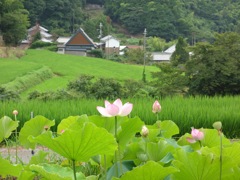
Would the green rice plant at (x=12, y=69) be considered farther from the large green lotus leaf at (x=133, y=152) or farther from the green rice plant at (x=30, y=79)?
the large green lotus leaf at (x=133, y=152)

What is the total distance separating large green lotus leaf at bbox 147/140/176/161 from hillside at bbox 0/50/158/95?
15.6m

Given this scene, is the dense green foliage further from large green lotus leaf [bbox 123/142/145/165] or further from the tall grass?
large green lotus leaf [bbox 123/142/145/165]

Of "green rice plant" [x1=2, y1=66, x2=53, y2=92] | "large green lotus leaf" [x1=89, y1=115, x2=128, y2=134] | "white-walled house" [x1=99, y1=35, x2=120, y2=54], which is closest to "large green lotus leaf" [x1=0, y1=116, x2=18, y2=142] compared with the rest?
"large green lotus leaf" [x1=89, y1=115, x2=128, y2=134]

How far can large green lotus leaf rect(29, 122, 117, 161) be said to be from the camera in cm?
79

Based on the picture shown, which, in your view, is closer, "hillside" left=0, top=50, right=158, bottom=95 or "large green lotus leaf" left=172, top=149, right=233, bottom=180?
"large green lotus leaf" left=172, top=149, right=233, bottom=180

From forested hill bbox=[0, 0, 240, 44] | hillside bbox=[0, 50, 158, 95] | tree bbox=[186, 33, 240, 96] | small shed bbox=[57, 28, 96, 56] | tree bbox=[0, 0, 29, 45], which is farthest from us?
forested hill bbox=[0, 0, 240, 44]

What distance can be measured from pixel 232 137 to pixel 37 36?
37.1m

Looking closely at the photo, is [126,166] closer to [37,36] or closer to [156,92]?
[156,92]

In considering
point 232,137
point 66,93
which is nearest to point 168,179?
point 232,137

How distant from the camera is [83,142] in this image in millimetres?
801

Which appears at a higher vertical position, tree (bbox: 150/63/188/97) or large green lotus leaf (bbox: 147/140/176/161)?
large green lotus leaf (bbox: 147/140/176/161)

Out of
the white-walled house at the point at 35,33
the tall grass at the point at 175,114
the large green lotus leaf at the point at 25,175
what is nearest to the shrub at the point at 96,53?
the white-walled house at the point at 35,33

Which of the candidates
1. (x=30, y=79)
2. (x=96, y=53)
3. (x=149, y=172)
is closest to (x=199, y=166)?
(x=149, y=172)

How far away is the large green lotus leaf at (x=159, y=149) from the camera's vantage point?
1005 millimetres
